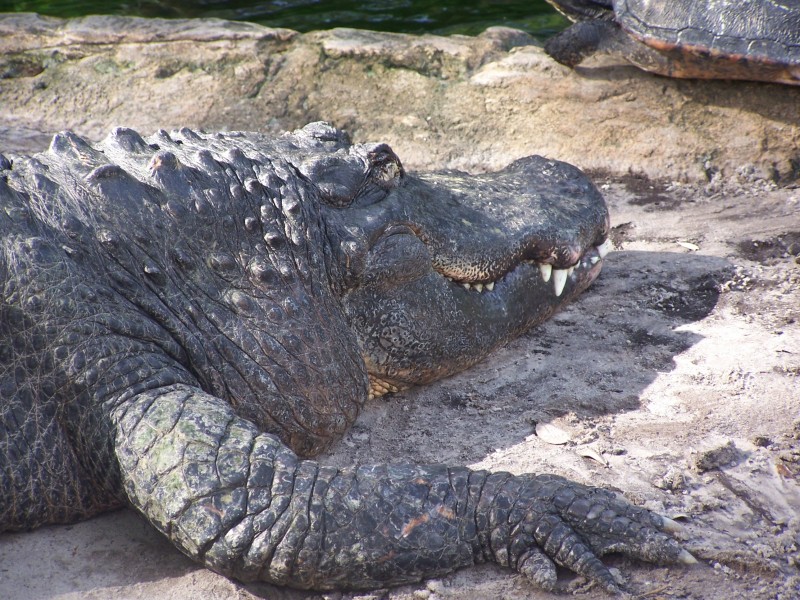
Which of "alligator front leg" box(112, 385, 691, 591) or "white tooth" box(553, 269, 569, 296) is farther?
"white tooth" box(553, 269, 569, 296)

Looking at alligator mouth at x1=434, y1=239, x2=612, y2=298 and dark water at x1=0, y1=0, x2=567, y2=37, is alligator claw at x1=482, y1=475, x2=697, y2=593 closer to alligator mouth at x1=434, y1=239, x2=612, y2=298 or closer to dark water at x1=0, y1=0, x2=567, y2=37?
alligator mouth at x1=434, y1=239, x2=612, y2=298

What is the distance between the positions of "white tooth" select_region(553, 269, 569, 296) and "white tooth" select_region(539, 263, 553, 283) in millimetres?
53

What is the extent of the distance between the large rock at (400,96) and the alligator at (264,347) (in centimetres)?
233

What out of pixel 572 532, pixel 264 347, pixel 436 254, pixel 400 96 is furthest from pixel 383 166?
pixel 400 96

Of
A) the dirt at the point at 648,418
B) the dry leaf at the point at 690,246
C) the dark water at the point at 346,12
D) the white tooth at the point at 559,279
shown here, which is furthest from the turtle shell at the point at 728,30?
the dark water at the point at 346,12

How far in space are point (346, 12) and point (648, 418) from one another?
21.7 feet

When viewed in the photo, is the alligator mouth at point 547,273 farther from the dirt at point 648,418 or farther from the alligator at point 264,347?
the dirt at point 648,418

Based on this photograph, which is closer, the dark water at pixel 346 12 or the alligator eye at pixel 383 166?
the alligator eye at pixel 383 166

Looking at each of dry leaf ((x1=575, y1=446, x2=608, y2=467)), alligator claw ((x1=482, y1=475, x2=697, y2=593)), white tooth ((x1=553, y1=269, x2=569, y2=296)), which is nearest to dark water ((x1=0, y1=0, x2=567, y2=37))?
white tooth ((x1=553, y1=269, x2=569, y2=296))

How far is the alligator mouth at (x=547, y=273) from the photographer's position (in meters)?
3.50

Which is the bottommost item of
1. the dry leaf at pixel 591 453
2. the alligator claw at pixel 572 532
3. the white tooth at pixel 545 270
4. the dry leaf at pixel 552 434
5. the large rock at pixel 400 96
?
the dry leaf at pixel 552 434

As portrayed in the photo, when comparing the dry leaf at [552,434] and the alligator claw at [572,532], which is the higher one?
the alligator claw at [572,532]

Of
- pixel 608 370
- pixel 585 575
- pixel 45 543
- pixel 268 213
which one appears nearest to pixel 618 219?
pixel 608 370

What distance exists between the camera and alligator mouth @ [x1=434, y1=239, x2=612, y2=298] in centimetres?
350
